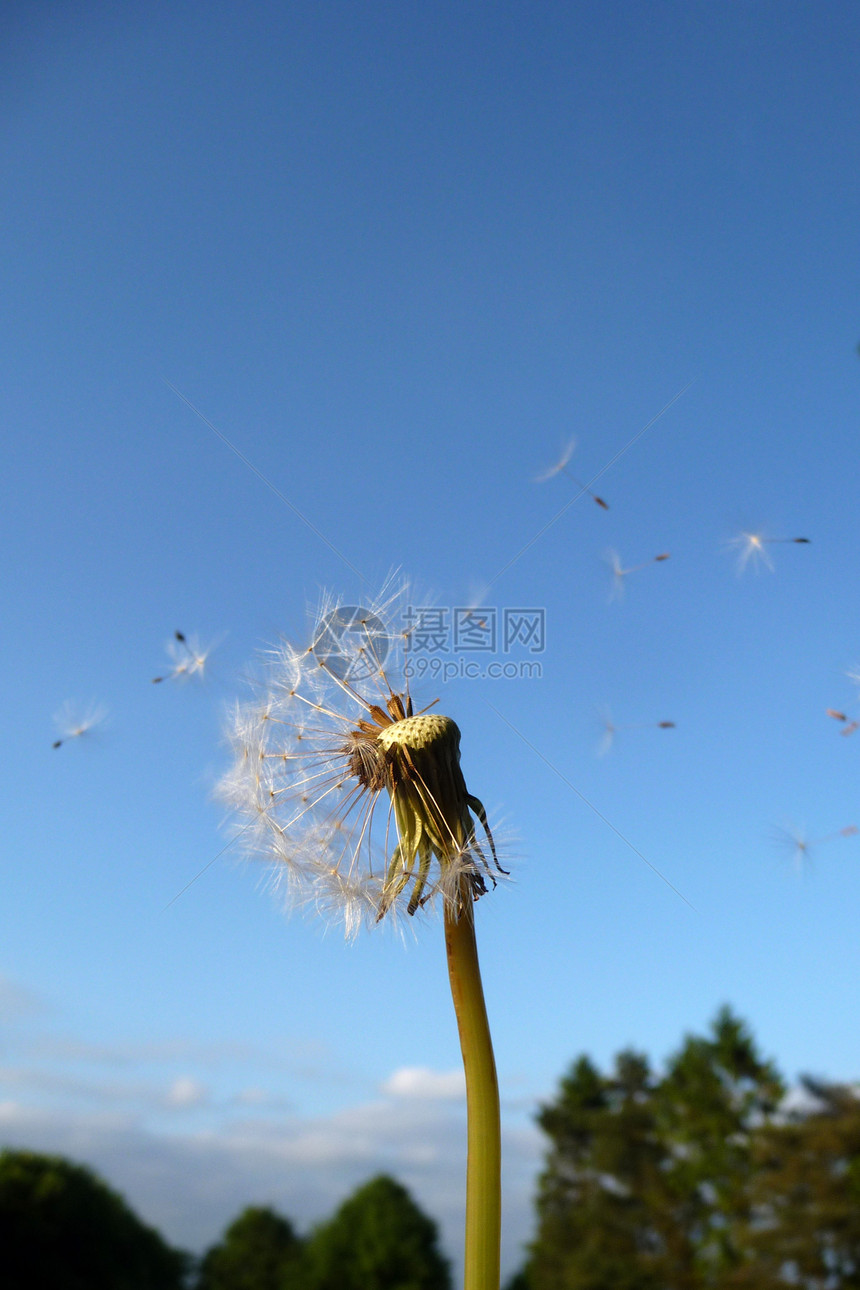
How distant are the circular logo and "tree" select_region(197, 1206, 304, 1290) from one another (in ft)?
52.0

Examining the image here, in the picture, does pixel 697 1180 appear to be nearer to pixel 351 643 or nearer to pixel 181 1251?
pixel 181 1251

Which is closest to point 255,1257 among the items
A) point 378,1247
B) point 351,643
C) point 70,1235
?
point 378,1247

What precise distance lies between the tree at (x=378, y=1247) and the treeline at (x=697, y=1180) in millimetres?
10312

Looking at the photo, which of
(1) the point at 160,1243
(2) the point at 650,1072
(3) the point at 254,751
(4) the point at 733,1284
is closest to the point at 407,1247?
(1) the point at 160,1243

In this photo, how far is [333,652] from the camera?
5.45m

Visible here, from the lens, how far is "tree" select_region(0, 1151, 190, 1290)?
46.2ft

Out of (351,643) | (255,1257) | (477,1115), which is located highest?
(351,643)

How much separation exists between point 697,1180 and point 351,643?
103 feet

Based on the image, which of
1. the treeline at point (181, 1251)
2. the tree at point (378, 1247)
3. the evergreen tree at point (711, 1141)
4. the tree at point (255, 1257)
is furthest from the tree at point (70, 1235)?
the evergreen tree at point (711, 1141)

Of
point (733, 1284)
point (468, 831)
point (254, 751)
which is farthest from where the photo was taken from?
point (733, 1284)

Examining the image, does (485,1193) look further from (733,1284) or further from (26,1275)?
(733,1284)

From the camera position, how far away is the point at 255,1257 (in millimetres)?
16125

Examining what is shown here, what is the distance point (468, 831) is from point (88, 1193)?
51.7 ft

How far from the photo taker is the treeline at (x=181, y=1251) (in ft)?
46.9
